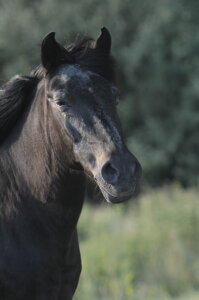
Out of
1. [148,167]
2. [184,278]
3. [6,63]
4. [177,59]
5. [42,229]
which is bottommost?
[148,167]

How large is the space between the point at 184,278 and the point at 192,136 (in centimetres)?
1623

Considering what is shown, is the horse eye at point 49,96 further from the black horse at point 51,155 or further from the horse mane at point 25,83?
the horse mane at point 25,83

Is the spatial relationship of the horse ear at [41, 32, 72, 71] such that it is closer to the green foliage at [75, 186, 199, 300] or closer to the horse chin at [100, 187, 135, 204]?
the horse chin at [100, 187, 135, 204]

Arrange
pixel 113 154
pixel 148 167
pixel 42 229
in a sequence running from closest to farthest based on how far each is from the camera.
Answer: pixel 113 154 → pixel 42 229 → pixel 148 167

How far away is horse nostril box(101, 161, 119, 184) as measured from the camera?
3748mm

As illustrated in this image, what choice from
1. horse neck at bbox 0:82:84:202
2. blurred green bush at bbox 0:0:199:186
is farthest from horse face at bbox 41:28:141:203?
blurred green bush at bbox 0:0:199:186

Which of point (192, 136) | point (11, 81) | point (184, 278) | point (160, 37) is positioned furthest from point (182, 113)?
point (11, 81)

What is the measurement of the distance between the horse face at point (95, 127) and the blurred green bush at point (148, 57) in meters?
20.9

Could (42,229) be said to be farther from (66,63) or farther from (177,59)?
(177,59)

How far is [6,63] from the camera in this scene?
87.4ft

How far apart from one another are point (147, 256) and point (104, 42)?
6.56m

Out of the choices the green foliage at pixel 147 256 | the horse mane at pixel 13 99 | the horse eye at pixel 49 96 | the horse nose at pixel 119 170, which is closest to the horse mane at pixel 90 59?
the horse mane at pixel 13 99

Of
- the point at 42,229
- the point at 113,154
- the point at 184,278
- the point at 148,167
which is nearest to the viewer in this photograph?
the point at 113,154

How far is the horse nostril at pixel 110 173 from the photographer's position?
3.75 m
